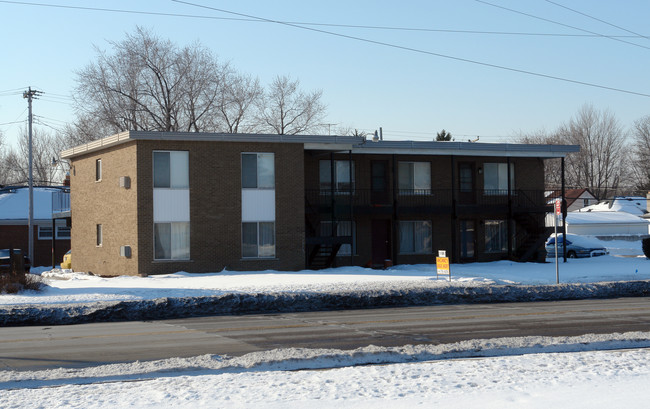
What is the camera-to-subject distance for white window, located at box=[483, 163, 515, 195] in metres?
37.9

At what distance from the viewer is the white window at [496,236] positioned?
38.2m

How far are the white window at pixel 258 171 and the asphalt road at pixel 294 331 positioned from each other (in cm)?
1208

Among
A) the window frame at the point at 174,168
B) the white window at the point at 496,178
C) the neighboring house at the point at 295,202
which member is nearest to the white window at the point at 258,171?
the neighboring house at the point at 295,202

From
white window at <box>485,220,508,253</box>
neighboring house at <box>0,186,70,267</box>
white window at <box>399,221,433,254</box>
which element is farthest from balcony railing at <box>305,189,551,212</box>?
neighboring house at <box>0,186,70,267</box>

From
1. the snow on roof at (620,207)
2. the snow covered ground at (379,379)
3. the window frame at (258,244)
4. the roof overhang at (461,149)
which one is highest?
the roof overhang at (461,149)

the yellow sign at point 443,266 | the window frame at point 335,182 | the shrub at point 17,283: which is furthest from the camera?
the window frame at point 335,182

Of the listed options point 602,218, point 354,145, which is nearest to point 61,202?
point 354,145

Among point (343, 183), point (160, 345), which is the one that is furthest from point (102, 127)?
point (160, 345)

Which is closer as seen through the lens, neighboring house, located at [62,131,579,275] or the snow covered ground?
the snow covered ground

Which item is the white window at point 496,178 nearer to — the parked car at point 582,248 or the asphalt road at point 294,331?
the parked car at point 582,248

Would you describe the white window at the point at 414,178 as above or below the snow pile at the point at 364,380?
above

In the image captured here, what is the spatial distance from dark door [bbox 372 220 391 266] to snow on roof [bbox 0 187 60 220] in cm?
2512

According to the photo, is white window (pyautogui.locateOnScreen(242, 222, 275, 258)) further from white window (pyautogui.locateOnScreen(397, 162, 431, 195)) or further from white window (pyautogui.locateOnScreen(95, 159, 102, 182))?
white window (pyautogui.locateOnScreen(397, 162, 431, 195))

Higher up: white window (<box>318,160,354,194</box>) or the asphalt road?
white window (<box>318,160,354,194</box>)
